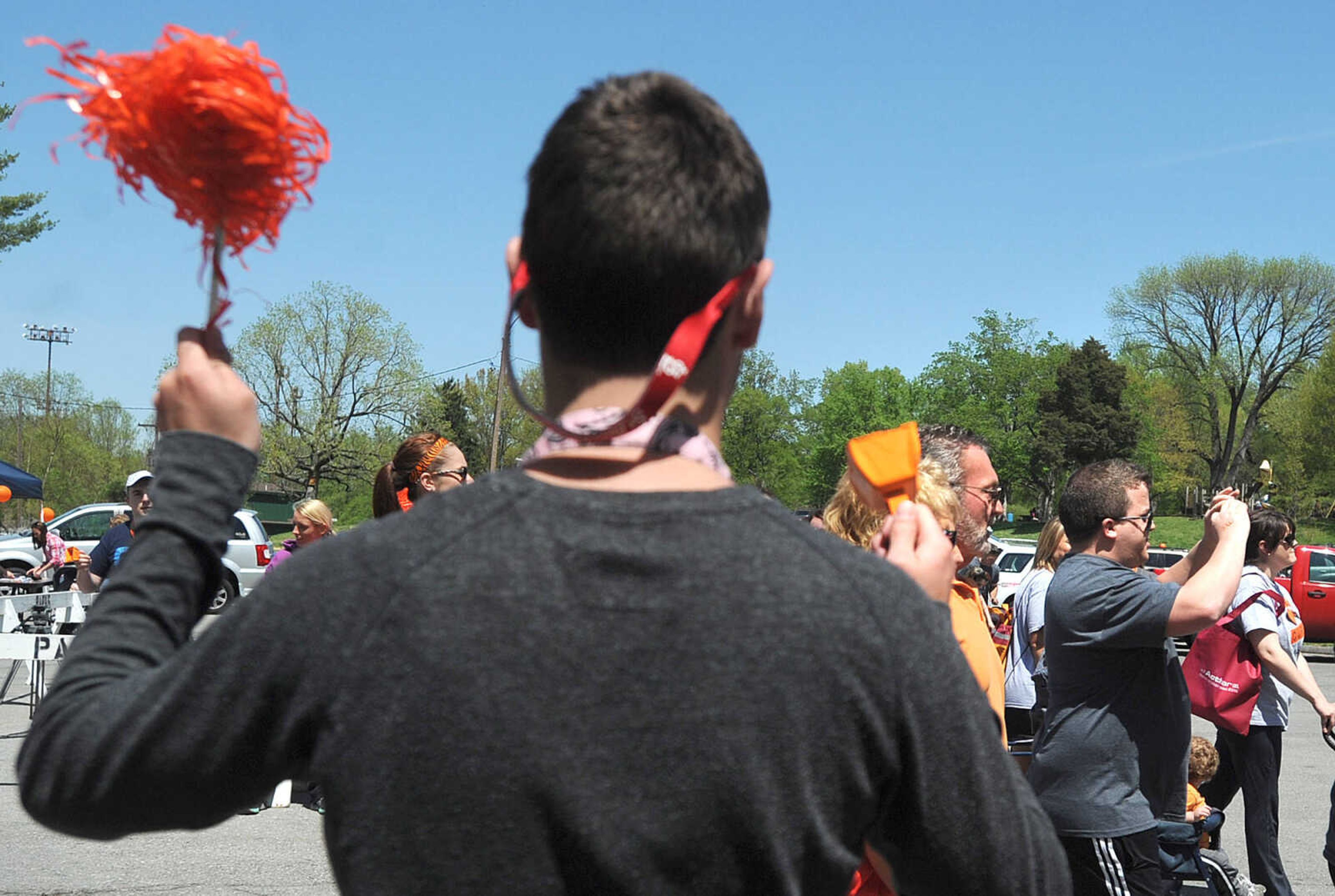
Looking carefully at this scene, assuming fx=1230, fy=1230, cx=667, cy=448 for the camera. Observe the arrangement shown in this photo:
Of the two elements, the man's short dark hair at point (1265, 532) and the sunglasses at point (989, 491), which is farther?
the man's short dark hair at point (1265, 532)

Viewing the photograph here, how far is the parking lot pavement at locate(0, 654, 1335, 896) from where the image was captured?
20.2 feet

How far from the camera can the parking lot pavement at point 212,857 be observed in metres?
6.17

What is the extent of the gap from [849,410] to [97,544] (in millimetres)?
55885

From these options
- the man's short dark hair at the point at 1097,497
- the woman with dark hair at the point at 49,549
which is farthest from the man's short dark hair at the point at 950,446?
the woman with dark hair at the point at 49,549

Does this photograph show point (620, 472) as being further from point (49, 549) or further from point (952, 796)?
point (49, 549)

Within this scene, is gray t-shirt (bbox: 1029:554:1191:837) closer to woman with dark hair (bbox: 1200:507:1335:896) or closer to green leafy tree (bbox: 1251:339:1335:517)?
woman with dark hair (bbox: 1200:507:1335:896)

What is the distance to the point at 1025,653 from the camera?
6.65 m

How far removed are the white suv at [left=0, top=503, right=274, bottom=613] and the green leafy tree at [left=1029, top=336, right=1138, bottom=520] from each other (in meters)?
56.5

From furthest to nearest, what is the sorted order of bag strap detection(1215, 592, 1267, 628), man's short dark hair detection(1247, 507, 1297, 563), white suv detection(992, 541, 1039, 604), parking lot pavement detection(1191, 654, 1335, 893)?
white suv detection(992, 541, 1039, 604) → parking lot pavement detection(1191, 654, 1335, 893) → man's short dark hair detection(1247, 507, 1297, 563) → bag strap detection(1215, 592, 1267, 628)

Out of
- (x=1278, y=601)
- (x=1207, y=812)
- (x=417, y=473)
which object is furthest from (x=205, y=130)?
(x=1278, y=601)

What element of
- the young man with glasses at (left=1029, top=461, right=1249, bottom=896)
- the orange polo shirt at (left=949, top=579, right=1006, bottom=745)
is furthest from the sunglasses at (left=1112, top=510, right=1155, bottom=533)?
the orange polo shirt at (left=949, top=579, right=1006, bottom=745)

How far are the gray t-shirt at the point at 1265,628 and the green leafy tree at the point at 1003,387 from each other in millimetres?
67371

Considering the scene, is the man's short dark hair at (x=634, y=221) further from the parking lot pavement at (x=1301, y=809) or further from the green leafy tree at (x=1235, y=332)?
the green leafy tree at (x=1235, y=332)

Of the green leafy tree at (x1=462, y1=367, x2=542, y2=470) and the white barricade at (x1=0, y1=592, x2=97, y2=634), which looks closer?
the white barricade at (x1=0, y1=592, x2=97, y2=634)
